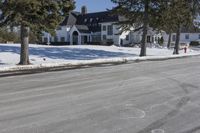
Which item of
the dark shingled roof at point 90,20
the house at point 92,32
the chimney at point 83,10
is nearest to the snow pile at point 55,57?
the house at point 92,32

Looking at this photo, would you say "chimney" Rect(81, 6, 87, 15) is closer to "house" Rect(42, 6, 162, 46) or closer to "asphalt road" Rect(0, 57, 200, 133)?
"house" Rect(42, 6, 162, 46)

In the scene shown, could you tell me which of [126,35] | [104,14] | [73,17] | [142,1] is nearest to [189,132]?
[142,1]

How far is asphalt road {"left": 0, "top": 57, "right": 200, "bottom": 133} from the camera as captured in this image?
8.28 meters

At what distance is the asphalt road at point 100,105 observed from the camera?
326 inches

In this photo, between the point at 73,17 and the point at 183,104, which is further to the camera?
the point at 73,17

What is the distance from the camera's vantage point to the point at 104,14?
285 ft

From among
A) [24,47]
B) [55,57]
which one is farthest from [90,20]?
[24,47]

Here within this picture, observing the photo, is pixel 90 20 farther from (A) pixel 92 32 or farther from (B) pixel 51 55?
(B) pixel 51 55

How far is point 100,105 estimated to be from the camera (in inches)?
415

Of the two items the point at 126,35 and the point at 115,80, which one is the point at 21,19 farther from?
the point at 126,35

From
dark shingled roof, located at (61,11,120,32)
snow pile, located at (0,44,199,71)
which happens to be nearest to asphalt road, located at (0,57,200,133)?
snow pile, located at (0,44,199,71)

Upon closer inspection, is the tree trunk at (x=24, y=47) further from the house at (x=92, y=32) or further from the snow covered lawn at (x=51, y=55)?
the house at (x=92, y=32)

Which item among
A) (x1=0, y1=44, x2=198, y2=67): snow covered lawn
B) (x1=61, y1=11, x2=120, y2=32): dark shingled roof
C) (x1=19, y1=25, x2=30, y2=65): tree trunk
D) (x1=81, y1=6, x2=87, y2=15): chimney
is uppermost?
(x1=81, y1=6, x2=87, y2=15): chimney

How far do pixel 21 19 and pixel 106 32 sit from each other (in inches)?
2393
